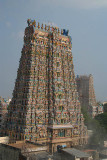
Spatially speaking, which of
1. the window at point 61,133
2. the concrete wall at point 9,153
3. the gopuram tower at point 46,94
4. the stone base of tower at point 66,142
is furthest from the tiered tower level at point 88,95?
the concrete wall at point 9,153

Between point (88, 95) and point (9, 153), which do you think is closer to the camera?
point (9, 153)

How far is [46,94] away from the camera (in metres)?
35.9

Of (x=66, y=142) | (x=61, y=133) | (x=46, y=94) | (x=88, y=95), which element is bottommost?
(x=66, y=142)

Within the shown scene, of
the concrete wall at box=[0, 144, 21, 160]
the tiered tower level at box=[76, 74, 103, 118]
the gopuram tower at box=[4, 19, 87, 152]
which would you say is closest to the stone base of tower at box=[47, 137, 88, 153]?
the gopuram tower at box=[4, 19, 87, 152]

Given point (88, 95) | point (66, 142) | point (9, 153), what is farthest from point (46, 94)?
point (88, 95)

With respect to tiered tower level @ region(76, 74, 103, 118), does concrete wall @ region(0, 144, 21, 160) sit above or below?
below

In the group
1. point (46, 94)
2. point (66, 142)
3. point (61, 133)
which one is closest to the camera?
point (66, 142)

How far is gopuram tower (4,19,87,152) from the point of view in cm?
3312

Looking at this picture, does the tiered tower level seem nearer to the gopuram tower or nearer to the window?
the gopuram tower

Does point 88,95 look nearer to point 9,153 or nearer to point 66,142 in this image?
point 66,142

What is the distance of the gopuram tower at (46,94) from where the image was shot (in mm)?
33125

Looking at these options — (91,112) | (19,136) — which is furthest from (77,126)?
(91,112)

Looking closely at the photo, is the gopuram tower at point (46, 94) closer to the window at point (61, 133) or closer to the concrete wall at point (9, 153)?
the window at point (61, 133)

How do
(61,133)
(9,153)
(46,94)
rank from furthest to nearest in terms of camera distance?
1. (46,94)
2. (61,133)
3. (9,153)
